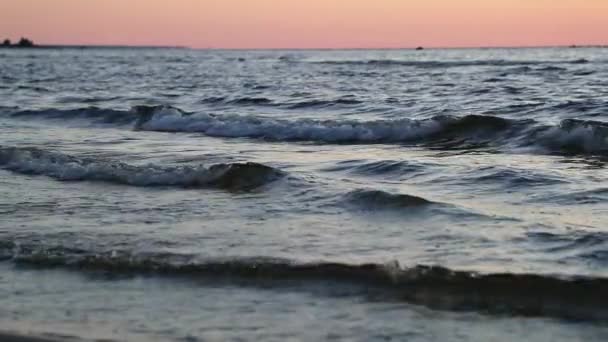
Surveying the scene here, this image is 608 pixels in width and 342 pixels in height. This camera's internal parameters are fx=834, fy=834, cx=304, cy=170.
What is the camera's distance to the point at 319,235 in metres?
6.05

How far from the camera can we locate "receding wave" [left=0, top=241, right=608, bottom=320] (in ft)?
14.7

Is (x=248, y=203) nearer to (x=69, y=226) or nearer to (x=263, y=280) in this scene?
(x=69, y=226)

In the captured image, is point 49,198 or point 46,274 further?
point 49,198

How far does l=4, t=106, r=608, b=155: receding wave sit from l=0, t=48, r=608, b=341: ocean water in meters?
0.04

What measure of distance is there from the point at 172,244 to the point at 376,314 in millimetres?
2014

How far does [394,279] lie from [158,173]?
4.60m

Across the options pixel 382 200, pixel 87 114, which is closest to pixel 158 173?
pixel 382 200

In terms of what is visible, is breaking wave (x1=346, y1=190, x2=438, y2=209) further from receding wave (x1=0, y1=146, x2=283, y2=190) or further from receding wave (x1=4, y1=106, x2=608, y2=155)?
Answer: receding wave (x1=4, y1=106, x2=608, y2=155)

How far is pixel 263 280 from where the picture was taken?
502cm

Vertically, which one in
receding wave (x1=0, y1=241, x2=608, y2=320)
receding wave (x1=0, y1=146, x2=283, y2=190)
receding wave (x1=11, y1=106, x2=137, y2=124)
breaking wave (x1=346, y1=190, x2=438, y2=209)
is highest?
receding wave (x1=11, y1=106, x2=137, y2=124)

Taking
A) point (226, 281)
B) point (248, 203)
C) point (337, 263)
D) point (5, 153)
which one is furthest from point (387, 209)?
point (5, 153)

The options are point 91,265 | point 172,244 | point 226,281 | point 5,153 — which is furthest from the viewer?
point 5,153

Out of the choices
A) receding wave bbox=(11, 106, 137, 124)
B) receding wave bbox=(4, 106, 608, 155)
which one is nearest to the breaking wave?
receding wave bbox=(4, 106, 608, 155)

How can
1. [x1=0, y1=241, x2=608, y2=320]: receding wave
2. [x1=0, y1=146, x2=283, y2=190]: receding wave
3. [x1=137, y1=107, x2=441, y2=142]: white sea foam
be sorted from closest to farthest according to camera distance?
[x1=0, y1=241, x2=608, y2=320]: receding wave → [x1=0, y1=146, x2=283, y2=190]: receding wave → [x1=137, y1=107, x2=441, y2=142]: white sea foam
